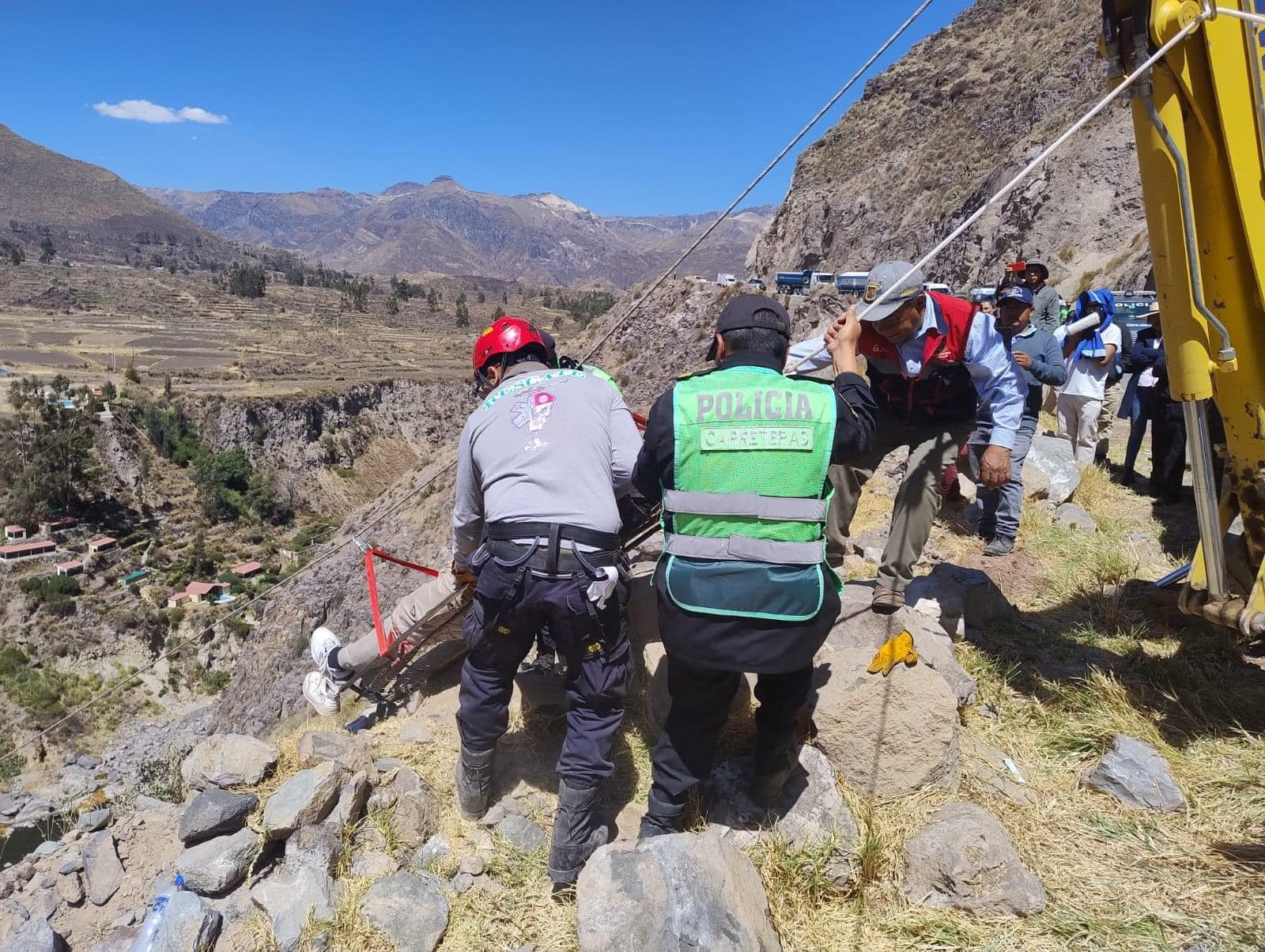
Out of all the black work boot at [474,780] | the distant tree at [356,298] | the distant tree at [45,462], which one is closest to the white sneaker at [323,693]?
the black work boot at [474,780]

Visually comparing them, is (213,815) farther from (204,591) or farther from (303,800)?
(204,591)

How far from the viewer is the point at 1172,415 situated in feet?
20.5

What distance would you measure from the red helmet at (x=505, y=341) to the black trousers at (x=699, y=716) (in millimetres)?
1516

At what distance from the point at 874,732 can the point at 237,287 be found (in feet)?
443

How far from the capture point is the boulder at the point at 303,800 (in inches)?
116

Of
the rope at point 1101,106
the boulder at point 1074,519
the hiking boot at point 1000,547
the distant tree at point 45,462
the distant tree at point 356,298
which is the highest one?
the distant tree at point 356,298

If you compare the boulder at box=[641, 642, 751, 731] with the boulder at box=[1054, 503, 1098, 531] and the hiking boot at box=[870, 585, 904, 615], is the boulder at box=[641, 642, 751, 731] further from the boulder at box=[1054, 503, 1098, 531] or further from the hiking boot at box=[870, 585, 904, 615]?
the boulder at box=[1054, 503, 1098, 531]

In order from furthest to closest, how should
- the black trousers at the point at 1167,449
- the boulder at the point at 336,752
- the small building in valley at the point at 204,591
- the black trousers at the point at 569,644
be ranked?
the small building in valley at the point at 204,591 → the black trousers at the point at 1167,449 → the boulder at the point at 336,752 → the black trousers at the point at 569,644

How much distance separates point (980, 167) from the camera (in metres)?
43.8

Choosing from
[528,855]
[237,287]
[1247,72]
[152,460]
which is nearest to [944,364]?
[1247,72]

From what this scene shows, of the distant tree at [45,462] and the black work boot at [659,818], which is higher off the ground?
the black work boot at [659,818]

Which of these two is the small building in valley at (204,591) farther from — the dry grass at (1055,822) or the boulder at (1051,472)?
the boulder at (1051,472)

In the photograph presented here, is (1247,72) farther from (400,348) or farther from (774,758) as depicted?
(400,348)

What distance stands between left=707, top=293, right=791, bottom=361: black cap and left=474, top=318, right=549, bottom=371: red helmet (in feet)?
3.09
